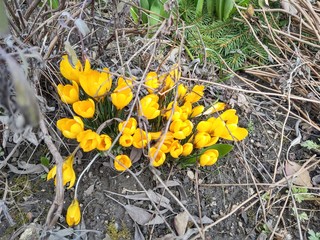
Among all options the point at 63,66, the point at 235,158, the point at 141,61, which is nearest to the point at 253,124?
the point at 235,158

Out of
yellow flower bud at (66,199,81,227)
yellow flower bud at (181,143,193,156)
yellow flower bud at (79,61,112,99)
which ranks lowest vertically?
yellow flower bud at (66,199,81,227)

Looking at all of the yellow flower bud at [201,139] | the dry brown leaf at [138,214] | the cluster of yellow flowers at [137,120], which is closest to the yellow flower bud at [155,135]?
the cluster of yellow flowers at [137,120]

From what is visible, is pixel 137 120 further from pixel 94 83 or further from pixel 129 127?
pixel 94 83

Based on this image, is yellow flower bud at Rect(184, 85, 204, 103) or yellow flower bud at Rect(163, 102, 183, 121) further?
yellow flower bud at Rect(184, 85, 204, 103)

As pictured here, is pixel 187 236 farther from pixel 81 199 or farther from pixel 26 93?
pixel 26 93

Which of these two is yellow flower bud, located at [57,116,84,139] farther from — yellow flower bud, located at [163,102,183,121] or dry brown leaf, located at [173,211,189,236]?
dry brown leaf, located at [173,211,189,236]

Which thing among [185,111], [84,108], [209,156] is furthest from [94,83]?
[209,156]

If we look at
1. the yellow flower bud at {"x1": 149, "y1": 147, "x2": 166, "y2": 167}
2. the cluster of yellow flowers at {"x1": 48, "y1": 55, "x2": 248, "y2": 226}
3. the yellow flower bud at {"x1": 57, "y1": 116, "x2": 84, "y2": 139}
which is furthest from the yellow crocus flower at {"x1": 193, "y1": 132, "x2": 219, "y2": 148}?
the yellow flower bud at {"x1": 57, "y1": 116, "x2": 84, "y2": 139}
